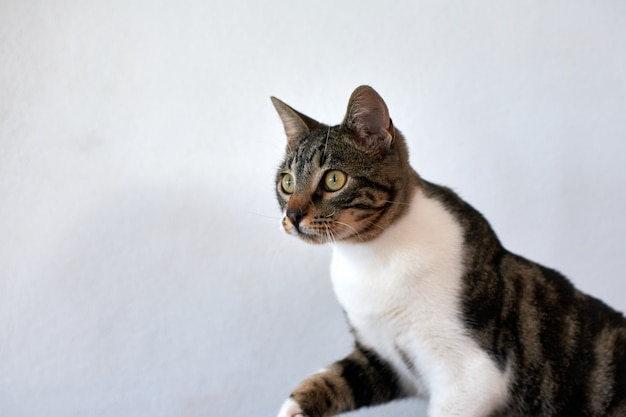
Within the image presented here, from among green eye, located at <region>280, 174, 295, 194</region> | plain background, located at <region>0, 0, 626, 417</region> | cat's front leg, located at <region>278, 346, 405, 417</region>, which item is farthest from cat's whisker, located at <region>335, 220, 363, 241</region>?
plain background, located at <region>0, 0, 626, 417</region>

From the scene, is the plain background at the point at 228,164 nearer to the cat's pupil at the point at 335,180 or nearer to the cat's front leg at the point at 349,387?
the cat's front leg at the point at 349,387

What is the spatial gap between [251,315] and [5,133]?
2.18 ft

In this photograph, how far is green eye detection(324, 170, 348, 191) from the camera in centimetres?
105

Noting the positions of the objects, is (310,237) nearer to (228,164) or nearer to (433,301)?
(433,301)

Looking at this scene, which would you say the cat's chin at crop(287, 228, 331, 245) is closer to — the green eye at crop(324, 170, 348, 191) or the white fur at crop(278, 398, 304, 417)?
the green eye at crop(324, 170, 348, 191)

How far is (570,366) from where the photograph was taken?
1068 mm

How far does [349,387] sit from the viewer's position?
1.14m

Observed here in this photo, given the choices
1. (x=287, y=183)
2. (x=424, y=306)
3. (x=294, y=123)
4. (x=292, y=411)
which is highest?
(x=294, y=123)

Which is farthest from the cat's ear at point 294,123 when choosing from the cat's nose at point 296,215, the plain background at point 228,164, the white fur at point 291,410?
the white fur at point 291,410

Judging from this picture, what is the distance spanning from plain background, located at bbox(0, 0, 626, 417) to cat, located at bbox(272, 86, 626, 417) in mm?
408

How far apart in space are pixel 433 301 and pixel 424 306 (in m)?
0.02

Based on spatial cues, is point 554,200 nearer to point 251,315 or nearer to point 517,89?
point 517,89

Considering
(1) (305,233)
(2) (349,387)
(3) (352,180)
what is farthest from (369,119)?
(2) (349,387)

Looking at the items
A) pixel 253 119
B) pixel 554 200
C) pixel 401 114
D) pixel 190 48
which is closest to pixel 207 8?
pixel 190 48
